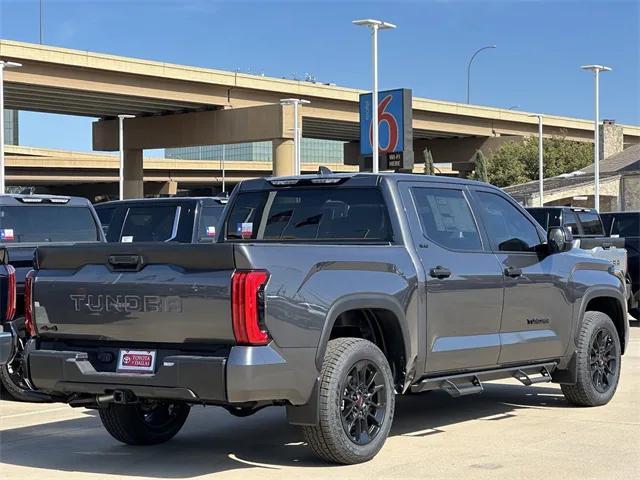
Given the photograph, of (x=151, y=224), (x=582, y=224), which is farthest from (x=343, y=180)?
(x=582, y=224)

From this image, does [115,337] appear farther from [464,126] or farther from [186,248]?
[464,126]

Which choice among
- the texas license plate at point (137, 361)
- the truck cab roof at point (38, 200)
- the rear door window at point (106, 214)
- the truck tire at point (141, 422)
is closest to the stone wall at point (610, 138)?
the rear door window at point (106, 214)

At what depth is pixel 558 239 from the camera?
933 cm

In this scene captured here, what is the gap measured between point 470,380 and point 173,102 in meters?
51.3

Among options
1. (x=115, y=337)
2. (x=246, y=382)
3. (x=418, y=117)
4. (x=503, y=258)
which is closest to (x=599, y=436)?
(x=503, y=258)

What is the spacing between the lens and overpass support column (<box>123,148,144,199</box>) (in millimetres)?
66688

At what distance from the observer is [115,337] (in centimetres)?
720

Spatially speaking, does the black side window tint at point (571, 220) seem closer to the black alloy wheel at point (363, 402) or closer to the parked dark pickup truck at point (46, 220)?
the parked dark pickup truck at point (46, 220)

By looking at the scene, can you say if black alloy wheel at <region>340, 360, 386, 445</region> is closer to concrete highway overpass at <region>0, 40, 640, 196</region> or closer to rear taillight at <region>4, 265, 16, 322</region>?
rear taillight at <region>4, 265, 16, 322</region>

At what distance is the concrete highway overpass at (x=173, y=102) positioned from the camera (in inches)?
2029

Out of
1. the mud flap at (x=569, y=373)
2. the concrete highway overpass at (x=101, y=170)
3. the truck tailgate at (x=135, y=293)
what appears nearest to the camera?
the truck tailgate at (x=135, y=293)

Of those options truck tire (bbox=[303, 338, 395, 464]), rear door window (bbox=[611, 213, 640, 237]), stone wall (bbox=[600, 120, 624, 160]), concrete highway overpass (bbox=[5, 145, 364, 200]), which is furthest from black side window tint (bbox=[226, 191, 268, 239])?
concrete highway overpass (bbox=[5, 145, 364, 200])

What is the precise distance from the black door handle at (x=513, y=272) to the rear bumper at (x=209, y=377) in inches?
96.1

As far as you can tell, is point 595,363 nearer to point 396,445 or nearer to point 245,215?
point 396,445
